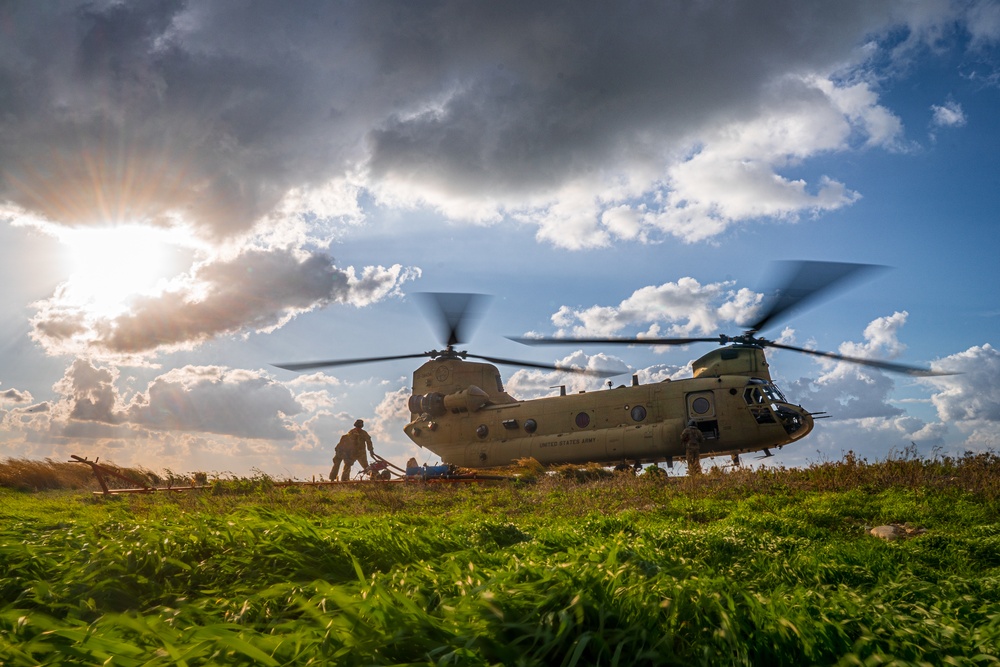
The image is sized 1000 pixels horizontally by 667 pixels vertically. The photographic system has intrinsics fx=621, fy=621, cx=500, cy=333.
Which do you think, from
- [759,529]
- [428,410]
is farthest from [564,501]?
[428,410]

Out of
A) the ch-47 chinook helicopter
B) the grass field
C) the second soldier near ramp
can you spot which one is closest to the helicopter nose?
the ch-47 chinook helicopter

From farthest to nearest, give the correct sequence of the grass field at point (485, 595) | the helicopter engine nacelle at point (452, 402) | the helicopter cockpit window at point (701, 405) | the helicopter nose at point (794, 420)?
1. the helicopter engine nacelle at point (452, 402)
2. the helicopter cockpit window at point (701, 405)
3. the helicopter nose at point (794, 420)
4. the grass field at point (485, 595)

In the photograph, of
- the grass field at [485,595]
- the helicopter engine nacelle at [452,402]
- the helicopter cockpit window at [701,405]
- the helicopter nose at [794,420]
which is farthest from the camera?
the helicopter engine nacelle at [452,402]

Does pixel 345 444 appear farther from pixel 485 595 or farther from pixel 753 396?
pixel 485 595

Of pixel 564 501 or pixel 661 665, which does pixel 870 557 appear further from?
pixel 564 501

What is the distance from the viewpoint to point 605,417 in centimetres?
2216

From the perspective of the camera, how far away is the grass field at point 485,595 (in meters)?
2.48

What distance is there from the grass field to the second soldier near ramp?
42.9ft

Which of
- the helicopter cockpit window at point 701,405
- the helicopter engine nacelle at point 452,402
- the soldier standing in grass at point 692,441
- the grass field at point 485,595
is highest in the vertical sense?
the helicopter engine nacelle at point 452,402

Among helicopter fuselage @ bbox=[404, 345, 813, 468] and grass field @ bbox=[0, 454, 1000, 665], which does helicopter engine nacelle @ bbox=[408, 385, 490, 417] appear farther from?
grass field @ bbox=[0, 454, 1000, 665]

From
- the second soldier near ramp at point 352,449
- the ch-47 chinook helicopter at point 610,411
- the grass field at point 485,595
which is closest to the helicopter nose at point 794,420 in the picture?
the ch-47 chinook helicopter at point 610,411

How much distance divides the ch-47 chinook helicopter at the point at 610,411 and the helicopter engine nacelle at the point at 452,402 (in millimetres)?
42

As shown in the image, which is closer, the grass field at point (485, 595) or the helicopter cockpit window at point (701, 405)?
the grass field at point (485, 595)

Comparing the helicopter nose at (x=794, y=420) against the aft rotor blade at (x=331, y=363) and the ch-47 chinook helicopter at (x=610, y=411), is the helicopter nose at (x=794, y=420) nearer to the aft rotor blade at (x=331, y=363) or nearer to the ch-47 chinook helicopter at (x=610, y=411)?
the ch-47 chinook helicopter at (x=610, y=411)
